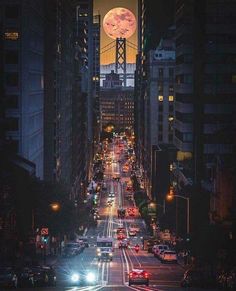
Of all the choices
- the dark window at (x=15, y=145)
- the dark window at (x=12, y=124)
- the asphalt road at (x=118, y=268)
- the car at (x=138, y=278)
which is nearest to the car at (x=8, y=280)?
the asphalt road at (x=118, y=268)

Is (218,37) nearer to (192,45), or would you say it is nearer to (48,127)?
(192,45)

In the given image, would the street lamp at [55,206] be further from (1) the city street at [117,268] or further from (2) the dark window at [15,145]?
(2) the dark window at [15,145]

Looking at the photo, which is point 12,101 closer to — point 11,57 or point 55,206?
point 11,57

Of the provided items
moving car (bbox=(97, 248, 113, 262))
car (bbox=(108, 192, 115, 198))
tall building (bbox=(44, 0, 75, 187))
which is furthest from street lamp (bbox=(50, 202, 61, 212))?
car (bbox=(108, 192, 115, 198))

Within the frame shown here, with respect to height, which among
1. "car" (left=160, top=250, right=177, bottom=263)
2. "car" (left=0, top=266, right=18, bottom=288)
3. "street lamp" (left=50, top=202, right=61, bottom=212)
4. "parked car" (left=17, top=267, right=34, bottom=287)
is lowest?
→ "car" (left=160, top=250, right=177, bottom=263)

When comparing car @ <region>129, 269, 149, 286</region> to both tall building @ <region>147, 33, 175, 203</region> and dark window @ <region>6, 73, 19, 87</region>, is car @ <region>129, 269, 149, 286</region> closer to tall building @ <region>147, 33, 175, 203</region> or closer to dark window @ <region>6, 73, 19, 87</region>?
dark window @ <region>6, 73, 19, 87</region>

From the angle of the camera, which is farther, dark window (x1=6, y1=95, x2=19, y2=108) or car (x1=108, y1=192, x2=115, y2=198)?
car (x1=108, y1=192, x2=115, y2=198)

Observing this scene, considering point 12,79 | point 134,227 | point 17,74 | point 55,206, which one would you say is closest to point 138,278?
point 55,206
